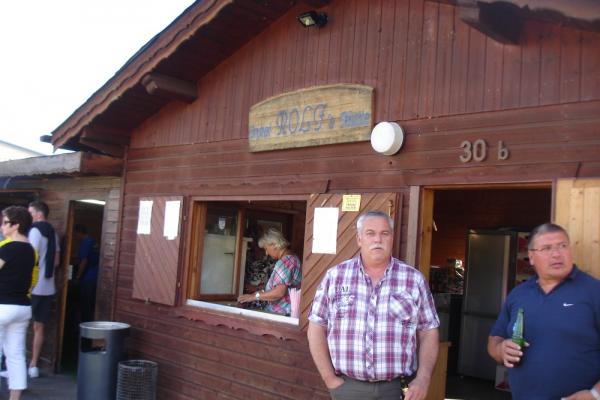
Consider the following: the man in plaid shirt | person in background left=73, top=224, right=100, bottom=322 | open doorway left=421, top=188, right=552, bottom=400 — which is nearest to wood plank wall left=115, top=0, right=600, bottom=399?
the man in plaid shirt

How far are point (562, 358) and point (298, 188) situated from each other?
8.63 ft

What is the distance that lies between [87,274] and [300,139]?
16.6 feet

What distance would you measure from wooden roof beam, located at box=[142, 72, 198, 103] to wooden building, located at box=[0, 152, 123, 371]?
4.24ft

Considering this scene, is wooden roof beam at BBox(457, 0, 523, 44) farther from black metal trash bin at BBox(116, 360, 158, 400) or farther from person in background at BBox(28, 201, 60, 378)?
person in background at BBox(28, 201, 60, 378)

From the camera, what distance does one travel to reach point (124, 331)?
6.15 metres

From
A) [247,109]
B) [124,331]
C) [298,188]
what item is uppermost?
[247,109]

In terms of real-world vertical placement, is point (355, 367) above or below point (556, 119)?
below

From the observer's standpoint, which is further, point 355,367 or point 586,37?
point 586,37

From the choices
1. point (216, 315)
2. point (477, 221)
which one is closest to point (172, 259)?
point (216, 315)

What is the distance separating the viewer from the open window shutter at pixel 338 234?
14.5 feet

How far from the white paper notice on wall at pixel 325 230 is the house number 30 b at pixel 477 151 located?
1.11 m

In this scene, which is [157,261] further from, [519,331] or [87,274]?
[519,331]

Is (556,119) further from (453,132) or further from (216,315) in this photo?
(216,315)

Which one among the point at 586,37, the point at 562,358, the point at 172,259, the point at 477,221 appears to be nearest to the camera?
the point at 562,358
